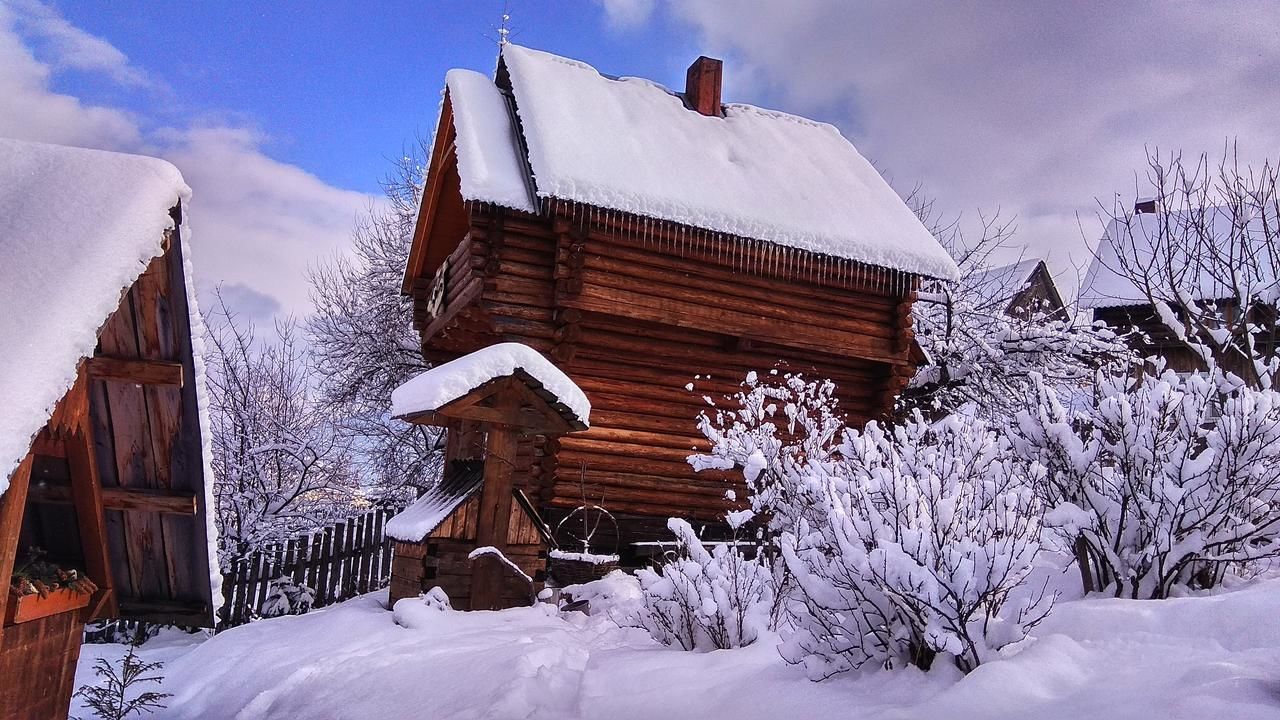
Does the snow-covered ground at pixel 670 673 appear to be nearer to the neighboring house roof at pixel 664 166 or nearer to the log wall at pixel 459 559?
the log wall at pixel 459 559

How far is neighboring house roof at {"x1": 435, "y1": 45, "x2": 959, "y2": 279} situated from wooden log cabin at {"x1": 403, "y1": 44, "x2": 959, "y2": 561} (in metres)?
0.04

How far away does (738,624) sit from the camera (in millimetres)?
4953

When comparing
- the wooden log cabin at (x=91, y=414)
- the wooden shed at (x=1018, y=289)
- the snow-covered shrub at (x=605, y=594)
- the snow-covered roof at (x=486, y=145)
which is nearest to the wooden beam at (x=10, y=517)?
the wooden log cabin at (x=91, y=414)

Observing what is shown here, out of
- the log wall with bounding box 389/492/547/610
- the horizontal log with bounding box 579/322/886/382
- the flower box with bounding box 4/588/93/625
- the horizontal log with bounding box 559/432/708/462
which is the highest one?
the horizontal log with bounding box 579/322/886/382

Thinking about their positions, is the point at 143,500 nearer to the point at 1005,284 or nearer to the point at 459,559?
the point at 459,559

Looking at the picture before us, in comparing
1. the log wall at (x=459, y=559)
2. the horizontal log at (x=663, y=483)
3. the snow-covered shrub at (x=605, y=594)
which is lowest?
the snow-covered shrub at (x=605, y=594)

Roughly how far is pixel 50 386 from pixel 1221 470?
533 centimetres

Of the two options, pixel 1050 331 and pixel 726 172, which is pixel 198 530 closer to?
pixel 726 172

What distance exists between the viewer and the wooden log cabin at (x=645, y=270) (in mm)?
10664

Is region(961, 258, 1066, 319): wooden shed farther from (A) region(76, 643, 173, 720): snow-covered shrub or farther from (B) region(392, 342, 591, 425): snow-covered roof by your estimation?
(A) region(76, 643, 173, 720): snow-covered shrub

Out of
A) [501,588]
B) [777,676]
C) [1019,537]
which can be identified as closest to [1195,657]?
[1019,537]

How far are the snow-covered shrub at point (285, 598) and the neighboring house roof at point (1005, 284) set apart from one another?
46.6ft

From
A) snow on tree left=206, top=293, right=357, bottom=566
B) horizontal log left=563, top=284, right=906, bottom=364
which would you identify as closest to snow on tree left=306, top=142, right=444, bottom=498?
snow on tree left=206, top=293, right=357, bottom=566

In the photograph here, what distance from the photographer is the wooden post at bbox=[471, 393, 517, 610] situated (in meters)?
7.21
